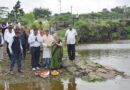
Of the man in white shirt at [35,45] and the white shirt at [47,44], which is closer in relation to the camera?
the man in white shirt at [35,45]

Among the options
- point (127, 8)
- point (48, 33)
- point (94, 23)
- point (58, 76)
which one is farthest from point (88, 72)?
point (127, 8)

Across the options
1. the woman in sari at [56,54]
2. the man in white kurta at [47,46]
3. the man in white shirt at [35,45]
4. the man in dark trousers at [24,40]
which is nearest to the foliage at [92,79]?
the woman in sari at [56,54]

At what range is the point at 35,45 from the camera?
50.4 feet

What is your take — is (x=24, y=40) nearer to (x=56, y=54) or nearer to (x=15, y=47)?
(x=56, y=54)

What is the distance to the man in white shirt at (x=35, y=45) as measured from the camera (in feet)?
50.0

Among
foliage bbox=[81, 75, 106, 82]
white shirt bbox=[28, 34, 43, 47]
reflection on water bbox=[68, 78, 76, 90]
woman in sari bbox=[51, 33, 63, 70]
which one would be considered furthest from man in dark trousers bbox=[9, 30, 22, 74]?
foliage bbox=[81, 75, 106, 82]

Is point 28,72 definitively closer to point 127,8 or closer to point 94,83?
point 94,83

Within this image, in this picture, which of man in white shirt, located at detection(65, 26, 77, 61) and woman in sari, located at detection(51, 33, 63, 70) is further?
man in white shirt, located at detection(65, 26, 77, 61)

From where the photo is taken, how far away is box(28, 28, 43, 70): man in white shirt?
15.2 meters

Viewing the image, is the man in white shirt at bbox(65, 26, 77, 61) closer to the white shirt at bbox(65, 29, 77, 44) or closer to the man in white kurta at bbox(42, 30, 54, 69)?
the white shirt at bbox(65, 29, 77, 44)

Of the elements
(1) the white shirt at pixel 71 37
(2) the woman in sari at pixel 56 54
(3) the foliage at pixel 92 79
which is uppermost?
(1) the white shirt at pixel 71 37

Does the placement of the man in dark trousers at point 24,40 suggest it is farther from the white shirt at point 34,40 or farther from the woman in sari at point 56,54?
the woman in sari at point 56,54

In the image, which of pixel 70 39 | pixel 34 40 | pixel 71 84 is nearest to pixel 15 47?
pixel 34 40

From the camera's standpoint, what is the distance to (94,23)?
52.0 metres
